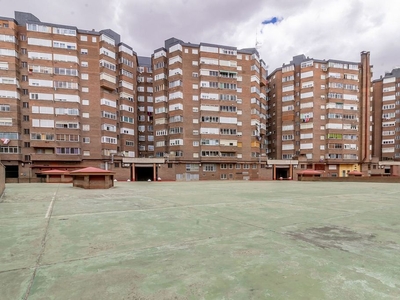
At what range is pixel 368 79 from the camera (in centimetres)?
6406

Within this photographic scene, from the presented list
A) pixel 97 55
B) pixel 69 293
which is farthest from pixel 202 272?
pixel 97 55

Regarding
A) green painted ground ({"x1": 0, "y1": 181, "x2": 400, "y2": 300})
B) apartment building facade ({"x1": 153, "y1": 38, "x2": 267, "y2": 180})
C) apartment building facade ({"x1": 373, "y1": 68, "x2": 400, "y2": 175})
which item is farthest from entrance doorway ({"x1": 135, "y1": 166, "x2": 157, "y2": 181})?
apartment building facade ({"x1": 373, "y1": 68, "x2": 400, "y2": 175})

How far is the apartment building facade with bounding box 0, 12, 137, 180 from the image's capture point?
44.6 meters

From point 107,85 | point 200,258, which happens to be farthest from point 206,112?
point 200,258

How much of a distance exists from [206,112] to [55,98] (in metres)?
32.3

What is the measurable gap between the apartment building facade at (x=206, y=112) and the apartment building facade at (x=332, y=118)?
1326 cm

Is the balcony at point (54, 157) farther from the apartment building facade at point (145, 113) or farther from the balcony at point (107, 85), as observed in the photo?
the apartment building facade at point (145, 113)

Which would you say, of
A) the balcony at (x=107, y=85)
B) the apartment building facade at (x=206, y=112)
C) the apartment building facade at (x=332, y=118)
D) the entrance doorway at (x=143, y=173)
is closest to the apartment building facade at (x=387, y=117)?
the apartment building facade at (x=332, y=118)

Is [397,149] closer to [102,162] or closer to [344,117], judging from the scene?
[344,117]

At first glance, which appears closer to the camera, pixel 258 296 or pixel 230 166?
pixel 258 296

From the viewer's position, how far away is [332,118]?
63250 millimetres

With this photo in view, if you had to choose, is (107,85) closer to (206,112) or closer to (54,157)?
(54,157)

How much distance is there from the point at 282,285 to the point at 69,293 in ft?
9.61

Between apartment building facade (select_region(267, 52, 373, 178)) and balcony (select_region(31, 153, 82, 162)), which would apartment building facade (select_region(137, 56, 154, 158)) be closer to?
balcony (select_region(31, 153, 82, 162))
